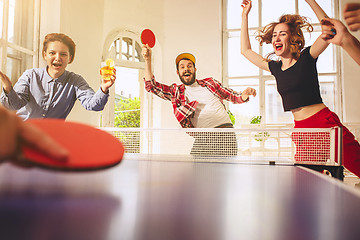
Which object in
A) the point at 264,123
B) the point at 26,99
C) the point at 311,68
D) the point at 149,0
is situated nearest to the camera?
the point at 311,68

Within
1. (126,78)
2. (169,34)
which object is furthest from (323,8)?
(126,78)

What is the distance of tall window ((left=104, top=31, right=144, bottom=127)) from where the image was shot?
4.53 m

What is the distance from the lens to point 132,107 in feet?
18.1

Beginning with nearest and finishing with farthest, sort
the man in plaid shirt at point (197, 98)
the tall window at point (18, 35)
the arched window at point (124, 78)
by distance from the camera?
the tall window at point (18, 35) < the man in plaid shirt at point (197, 98) < the arched window at point (124, 78)

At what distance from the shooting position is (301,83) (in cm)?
267

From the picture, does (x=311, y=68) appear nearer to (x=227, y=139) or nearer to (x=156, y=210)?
(x=227, y=139)

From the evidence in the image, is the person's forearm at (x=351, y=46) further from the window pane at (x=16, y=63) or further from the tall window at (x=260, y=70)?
the window pane at (x=16, y=63)

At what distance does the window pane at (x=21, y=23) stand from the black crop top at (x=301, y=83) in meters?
2.91

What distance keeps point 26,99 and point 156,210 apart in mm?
3101

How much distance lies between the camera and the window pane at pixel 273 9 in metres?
5.14

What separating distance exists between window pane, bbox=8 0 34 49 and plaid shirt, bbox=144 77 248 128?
1.57m

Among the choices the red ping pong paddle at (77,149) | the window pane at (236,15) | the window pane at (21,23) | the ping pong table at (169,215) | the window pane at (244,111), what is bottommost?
the ping pong table at (169,215)

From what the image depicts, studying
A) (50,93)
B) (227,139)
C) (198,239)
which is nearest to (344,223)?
(198,239)

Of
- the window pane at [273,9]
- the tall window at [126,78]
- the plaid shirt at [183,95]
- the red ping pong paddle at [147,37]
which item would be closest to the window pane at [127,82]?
the tall window at [126,78]
